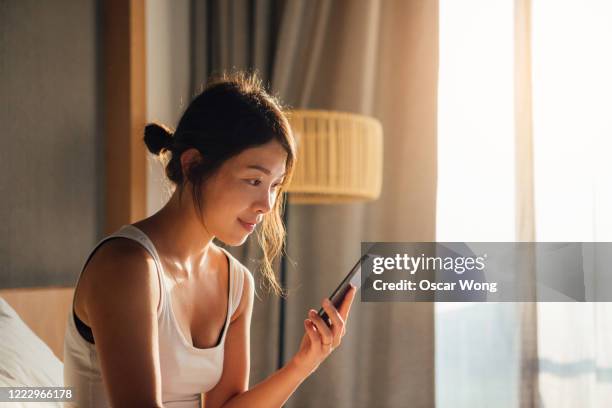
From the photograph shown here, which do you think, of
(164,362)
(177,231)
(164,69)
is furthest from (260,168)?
(164,69)

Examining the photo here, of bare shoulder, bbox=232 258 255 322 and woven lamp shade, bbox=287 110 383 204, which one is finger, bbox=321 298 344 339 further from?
woven lamp shade, bbox=287 110 383 204

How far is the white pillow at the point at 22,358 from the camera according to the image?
3.19ft

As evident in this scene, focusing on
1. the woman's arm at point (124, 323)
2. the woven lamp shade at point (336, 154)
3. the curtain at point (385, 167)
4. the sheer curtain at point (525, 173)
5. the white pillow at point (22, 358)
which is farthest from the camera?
the curtain at point (385, 167)

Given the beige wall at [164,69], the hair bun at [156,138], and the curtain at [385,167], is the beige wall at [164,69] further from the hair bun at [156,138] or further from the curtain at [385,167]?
the hair bun at [156,138]

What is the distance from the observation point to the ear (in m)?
0.88

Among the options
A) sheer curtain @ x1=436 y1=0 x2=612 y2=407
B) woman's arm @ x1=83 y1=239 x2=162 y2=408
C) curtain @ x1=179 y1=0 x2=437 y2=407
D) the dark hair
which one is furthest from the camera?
curtain @ x1=179 y1=0 x2=437 y2=407

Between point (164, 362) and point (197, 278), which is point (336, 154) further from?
point (164, 362)

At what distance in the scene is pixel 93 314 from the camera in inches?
29.1

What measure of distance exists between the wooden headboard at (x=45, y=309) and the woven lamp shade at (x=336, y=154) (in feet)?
1.87

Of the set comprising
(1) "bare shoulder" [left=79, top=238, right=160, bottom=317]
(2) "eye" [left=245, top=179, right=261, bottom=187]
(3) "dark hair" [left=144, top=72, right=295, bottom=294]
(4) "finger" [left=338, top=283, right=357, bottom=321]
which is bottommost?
(4) "finger" [left=338, top=283, right=357, bottom=321]

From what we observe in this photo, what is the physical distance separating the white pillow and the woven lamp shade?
723mm

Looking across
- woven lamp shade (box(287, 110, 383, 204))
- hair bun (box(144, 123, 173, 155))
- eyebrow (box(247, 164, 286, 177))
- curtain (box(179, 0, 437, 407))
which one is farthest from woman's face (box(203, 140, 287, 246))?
curtain (box(179, 0, 437, 407))

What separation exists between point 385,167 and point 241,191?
105cm

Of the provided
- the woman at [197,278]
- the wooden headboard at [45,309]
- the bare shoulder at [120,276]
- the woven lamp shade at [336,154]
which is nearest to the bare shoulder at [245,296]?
the woman at [197,278]
